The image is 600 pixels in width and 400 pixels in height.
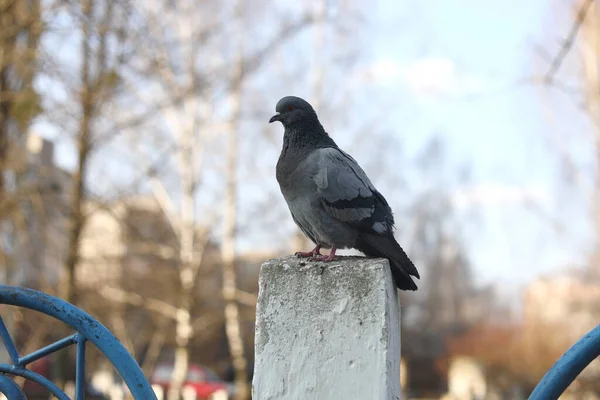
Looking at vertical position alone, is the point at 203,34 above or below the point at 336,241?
above

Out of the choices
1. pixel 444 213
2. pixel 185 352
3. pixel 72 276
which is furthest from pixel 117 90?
pixel 444 213

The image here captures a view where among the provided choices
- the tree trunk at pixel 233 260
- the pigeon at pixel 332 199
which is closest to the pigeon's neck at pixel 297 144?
the pigeon at pixel 332 199

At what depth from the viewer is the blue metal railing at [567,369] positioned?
1.65 metres

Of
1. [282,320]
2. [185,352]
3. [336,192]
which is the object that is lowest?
[185,352]

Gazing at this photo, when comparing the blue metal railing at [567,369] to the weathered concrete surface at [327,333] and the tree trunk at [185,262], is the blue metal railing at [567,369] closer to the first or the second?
the weathered concrete surface at [327,333]

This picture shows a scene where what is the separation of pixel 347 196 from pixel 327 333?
1.96ft

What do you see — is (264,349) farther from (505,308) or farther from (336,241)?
(505,308)

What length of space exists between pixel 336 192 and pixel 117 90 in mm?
5397

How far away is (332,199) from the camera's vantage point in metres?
2.28

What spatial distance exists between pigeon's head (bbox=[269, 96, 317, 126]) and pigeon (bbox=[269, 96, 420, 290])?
64 mm

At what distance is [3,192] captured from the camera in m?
6.74

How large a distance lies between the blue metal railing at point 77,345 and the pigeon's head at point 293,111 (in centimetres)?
103

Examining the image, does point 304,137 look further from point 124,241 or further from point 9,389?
point 124,241

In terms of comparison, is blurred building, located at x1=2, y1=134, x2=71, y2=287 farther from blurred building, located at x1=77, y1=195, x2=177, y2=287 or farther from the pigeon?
the pigeon
